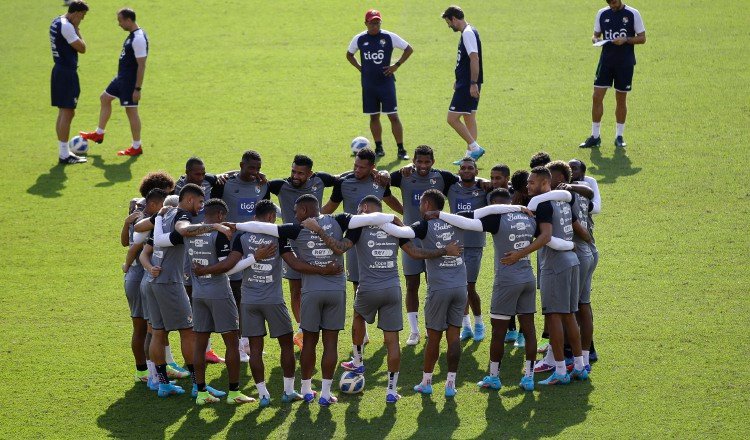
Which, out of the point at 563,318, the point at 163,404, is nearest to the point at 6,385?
the point at 163,404

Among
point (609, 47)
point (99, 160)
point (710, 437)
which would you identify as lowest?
point (710, 437)

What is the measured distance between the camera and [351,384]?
10.5 m

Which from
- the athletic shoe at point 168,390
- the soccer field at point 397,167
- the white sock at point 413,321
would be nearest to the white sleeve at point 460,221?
the soccer field at point 397,167

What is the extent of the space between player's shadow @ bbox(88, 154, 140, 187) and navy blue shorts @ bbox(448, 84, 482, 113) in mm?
5643

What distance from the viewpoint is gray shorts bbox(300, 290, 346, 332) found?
10.0m

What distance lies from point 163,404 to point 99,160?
8.69 m

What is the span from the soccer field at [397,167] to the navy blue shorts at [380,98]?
38.5 inches

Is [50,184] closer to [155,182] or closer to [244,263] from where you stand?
[155,182]

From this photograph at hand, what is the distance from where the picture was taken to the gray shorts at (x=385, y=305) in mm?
10117

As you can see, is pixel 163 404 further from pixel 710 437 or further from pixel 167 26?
pixel 167 26

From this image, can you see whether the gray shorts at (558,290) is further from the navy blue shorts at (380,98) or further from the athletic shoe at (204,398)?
the navy blue shorts at (380,98)

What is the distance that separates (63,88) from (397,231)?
9.78 m

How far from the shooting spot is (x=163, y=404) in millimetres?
10438

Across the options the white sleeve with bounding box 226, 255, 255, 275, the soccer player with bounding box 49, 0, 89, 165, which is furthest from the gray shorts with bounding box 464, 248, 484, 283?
the soccer player with bounding box 49, 0, 89, 165
